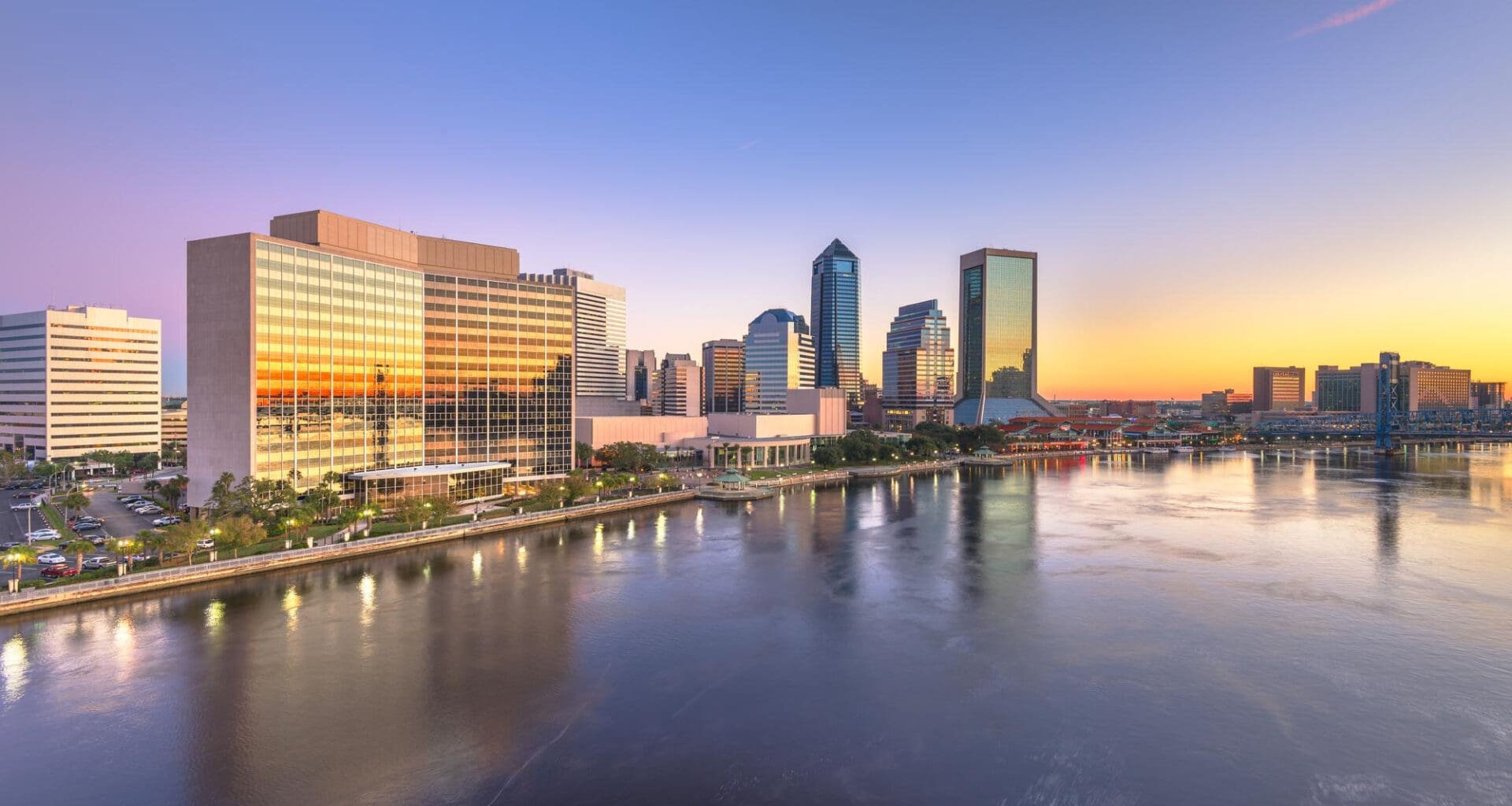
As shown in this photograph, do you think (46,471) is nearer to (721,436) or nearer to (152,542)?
(152,542)

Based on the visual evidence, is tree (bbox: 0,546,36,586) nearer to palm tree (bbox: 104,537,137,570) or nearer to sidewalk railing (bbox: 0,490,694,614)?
sidewalk railing (bbox: 0,490,694,614)

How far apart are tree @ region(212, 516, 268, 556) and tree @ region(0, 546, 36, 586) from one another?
22.6 ft

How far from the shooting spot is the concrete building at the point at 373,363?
4619 centimetres

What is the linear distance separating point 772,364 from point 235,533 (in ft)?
425

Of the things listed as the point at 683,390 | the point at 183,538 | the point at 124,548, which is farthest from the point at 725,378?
the point at 124,548

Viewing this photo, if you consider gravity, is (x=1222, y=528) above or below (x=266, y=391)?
below

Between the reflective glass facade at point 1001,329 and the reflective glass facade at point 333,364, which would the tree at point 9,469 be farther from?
the reflective glass facade at point 1001,329

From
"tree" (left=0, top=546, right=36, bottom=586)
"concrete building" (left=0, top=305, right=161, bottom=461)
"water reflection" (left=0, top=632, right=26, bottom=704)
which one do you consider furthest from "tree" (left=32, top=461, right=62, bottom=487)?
"water reflection" (left=0, top=632, right=26, bottom=704)

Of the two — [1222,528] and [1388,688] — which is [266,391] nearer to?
[1388,688]

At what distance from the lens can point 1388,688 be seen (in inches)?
940

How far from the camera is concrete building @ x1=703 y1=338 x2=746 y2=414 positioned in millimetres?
191250

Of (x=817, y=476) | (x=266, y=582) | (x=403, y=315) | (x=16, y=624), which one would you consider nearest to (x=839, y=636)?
(x=266, y=582)

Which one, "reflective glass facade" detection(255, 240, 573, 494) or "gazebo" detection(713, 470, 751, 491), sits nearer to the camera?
"reflective glass facade" detection(255, 240, 573, 494)

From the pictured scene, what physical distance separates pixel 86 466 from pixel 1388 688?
114m
